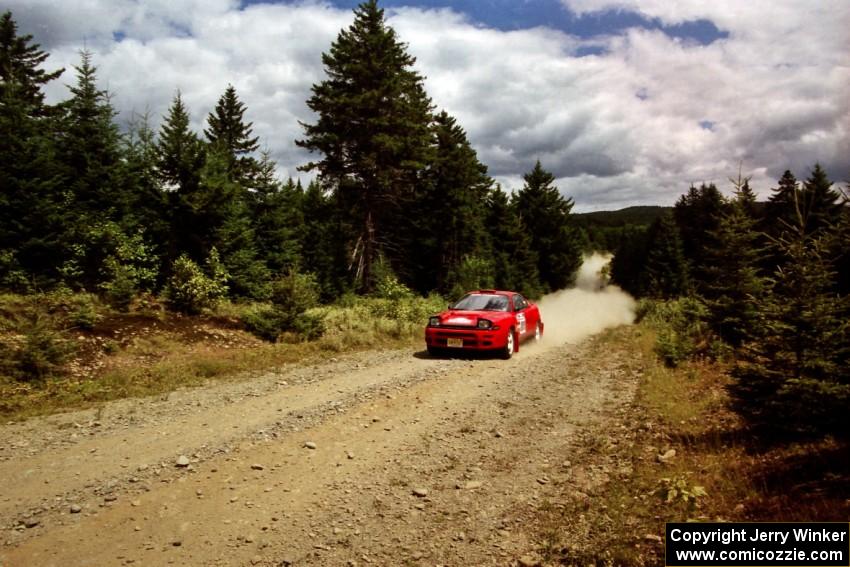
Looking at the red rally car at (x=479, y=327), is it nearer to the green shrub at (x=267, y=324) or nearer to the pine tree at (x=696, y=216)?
the green shrub at (x=267, y=324)

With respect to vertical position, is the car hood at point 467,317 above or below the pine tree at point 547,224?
below

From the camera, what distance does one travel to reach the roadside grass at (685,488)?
3.78 metres

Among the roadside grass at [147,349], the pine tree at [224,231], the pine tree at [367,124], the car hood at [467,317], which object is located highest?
the pine tree at [367,124]

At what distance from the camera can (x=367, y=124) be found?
24.2 meters

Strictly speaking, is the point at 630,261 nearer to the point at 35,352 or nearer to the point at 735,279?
the point at 735,279

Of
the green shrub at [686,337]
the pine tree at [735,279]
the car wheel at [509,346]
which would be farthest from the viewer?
the car wheel at [509,346]

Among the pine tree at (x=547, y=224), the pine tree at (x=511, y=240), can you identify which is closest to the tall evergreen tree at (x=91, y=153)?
the pine tree at (x=511, y=240)

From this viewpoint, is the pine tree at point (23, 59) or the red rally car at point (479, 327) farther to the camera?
the pine tree at point (23, 59)

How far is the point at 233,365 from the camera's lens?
35.0 ft

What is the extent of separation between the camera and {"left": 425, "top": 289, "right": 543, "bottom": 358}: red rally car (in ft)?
38.7

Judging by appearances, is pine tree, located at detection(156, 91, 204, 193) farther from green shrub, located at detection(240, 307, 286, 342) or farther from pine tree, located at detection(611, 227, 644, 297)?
pine tree, located at detection(611, 227, 644, 297)

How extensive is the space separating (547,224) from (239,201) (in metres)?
31.7

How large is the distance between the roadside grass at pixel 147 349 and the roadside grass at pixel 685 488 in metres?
7.69

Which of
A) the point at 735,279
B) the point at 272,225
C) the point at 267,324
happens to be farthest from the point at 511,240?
the point at 267,324
